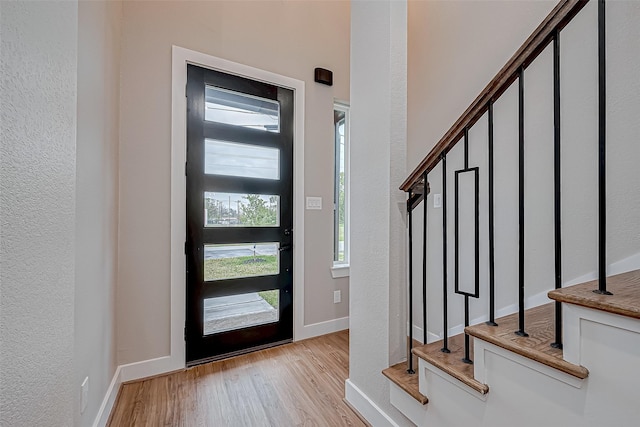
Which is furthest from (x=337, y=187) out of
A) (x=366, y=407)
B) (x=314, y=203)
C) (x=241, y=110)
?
(x=366, y=407)

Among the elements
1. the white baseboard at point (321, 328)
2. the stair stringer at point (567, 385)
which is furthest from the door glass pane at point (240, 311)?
the stair stringer at point (567, 385)

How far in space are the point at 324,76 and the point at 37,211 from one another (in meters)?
2.55

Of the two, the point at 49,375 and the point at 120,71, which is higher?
the point at 120,71

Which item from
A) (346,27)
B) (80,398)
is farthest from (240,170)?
(346,27)

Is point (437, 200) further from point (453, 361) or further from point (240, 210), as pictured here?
point (240, 210)

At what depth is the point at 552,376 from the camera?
85cm

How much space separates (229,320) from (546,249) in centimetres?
233

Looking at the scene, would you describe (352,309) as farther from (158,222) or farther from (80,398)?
(158,222)

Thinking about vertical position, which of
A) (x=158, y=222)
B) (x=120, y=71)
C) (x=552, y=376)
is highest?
(x=120, y=71)

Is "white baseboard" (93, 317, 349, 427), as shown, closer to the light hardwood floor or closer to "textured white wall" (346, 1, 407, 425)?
the light hardwood floor

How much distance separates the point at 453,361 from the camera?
4.01ft

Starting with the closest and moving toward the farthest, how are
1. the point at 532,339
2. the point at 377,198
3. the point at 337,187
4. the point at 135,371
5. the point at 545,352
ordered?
the point at 545,352 < the point at 532,339 < the point at 377,198 < the point at 135,371 < the point at 337,187

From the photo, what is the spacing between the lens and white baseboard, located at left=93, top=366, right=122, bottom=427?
58.7 inches

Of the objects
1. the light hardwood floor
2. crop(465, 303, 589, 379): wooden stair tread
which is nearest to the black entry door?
the light hardwood floor
